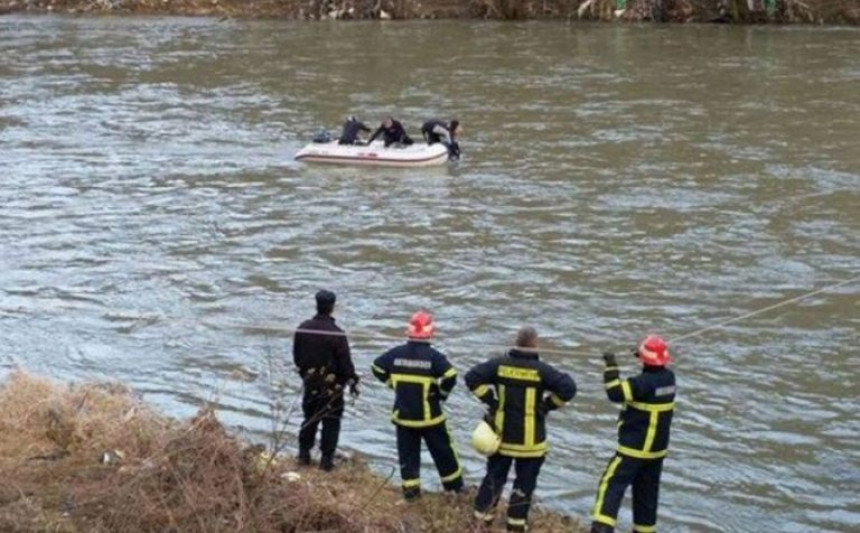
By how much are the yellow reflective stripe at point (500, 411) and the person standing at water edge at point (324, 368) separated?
1612 mm

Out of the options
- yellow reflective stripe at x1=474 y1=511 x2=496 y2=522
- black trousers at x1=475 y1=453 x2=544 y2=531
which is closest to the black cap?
black trousers at x1=475 y1=453 x2=544 y2=531

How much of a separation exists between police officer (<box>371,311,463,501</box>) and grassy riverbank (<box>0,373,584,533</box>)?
30 cm

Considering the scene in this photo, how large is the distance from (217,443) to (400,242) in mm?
12292

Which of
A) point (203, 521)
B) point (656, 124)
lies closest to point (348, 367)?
point (203, 521)

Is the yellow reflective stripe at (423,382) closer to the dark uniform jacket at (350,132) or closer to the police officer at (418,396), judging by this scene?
the police officer at (418,396)

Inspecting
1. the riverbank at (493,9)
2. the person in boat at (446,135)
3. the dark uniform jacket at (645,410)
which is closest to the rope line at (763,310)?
the dark uniform jacket at (645,410)

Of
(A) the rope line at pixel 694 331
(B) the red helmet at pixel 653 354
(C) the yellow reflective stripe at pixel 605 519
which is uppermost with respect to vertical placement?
(B) the red helmet at pixel 653 354

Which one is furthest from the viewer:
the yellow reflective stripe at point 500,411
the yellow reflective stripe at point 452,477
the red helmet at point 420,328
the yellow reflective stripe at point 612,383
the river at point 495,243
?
the river at point 495,243

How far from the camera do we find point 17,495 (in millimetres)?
9266

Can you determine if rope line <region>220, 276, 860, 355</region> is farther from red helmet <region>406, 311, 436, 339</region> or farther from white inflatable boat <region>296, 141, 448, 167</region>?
white inflatable boat <region>296, 141, 448, 167</region>

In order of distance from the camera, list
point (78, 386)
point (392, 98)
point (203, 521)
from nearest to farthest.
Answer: point (203, 521) < point (78, 386) < point (392, 98)

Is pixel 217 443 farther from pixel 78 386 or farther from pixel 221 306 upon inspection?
pixel 221 306

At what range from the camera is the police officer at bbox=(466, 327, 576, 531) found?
9570mm

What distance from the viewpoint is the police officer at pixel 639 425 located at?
953 cm
